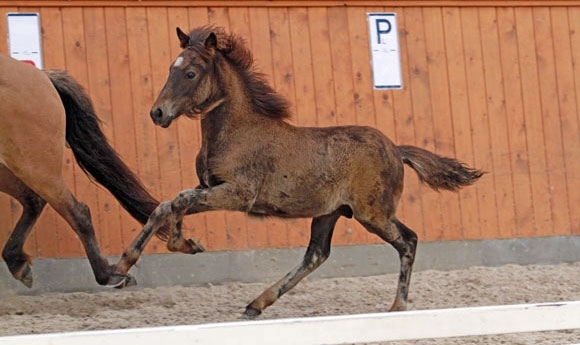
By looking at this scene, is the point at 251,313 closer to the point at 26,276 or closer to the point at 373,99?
the point at 26,276

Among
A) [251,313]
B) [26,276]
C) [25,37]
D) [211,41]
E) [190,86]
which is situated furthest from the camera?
[25,37]


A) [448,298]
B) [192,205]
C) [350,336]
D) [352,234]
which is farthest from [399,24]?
[350,336]

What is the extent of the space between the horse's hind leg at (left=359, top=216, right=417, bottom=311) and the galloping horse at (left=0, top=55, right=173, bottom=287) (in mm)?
1360

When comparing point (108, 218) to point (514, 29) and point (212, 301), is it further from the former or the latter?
point (514, 29)

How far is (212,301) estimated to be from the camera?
23.8 ft

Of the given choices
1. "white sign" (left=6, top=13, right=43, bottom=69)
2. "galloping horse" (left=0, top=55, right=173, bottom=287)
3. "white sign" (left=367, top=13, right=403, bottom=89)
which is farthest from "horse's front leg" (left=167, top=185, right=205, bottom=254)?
"white sign" (left=367, top=13, right=403, bottom=89)

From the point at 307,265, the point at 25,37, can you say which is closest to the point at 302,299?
the point at 307,265

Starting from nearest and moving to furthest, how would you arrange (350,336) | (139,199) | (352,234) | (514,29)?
(350,336)
(139,199)
(352,234)
(514,29)

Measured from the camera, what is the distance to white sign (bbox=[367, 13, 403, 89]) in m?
8.48

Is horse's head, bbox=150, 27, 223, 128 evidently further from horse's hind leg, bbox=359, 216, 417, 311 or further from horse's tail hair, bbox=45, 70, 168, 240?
horse's hind leg, bbox=359, 216, 417, 311

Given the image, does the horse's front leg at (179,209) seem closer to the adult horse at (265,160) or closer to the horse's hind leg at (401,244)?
the adult horse at (265,160)

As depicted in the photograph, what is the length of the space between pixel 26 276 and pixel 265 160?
183 cm

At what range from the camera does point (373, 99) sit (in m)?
8.43

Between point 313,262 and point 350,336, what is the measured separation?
2379mm
